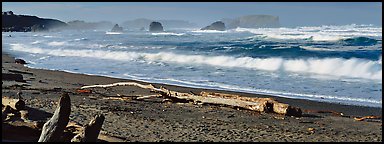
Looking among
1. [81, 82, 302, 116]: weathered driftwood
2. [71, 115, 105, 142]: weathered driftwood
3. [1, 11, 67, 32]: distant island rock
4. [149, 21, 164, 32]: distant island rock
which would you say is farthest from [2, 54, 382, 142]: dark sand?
[149, 21, 164, 32]: distant island rock

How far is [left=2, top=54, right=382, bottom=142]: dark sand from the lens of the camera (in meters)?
5.98

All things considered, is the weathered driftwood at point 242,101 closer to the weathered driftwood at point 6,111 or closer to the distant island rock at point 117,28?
the weathered driftwood at point 6,111

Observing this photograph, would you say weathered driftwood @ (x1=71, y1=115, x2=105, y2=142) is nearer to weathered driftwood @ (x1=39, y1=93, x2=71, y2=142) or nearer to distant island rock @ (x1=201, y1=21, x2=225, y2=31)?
weathered driftwood @ (x1=39, y1=93, x2=71, y2=142)

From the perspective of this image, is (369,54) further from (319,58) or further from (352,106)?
(352,106)

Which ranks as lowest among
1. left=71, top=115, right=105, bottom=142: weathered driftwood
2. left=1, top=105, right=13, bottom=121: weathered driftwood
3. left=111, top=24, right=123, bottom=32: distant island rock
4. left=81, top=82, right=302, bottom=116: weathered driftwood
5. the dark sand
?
the dark sand

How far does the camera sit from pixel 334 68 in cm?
1683

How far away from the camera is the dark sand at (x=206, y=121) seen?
598cm

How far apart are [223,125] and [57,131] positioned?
2.78 m

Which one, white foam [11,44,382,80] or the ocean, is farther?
white foam [11,44,382,80]

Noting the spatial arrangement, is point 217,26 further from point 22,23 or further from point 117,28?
point 22,23

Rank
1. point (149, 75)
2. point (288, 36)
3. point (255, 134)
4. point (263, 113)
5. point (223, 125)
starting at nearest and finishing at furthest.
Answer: point (255, 134) → point (223, 125) → point (263, 113) → point (149, 75) → point (288, 36)

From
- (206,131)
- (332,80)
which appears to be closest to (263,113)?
(206,131)

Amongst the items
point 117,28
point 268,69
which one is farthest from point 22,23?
point 268,69

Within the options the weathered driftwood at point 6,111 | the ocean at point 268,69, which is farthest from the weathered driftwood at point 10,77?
the weathered driftwood at point 6,111
